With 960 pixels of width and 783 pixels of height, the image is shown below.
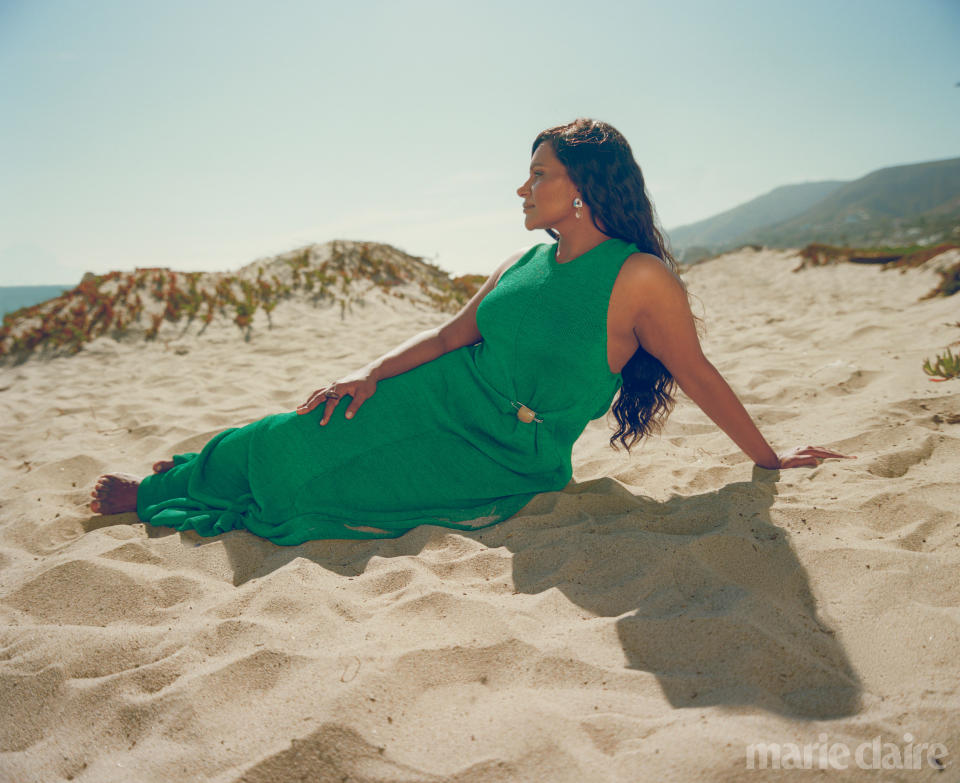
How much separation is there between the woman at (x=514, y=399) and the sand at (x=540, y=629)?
139mm

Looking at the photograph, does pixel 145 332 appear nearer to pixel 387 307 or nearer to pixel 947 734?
pixel 387 307

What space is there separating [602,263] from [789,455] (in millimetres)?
1199

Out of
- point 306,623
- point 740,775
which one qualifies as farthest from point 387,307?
point 740,775

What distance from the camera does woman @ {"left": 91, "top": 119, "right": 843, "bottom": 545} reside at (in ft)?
7.18

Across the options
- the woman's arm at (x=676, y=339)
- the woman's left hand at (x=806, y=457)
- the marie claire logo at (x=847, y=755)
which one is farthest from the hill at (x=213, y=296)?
the marie claire logo at (x=847, y=755)

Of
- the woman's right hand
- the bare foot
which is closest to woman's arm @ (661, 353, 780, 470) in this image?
the woman's right hand

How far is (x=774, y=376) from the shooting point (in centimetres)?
404

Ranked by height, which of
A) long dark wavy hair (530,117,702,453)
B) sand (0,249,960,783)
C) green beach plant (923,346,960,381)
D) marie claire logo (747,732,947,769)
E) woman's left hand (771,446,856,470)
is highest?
long dark wavy hair (530,117,702,453)

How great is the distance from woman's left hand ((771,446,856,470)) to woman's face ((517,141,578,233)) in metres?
1.36

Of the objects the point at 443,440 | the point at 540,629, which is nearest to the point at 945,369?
the point at 443,440

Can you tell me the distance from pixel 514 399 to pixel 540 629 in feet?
3.05

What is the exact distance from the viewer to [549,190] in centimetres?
225

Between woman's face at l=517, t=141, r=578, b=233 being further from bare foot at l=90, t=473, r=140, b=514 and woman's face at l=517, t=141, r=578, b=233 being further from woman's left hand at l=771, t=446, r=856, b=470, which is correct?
bare foot at l=90, t=473, r=140, b=514

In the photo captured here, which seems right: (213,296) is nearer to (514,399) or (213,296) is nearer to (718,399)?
(514,399)
